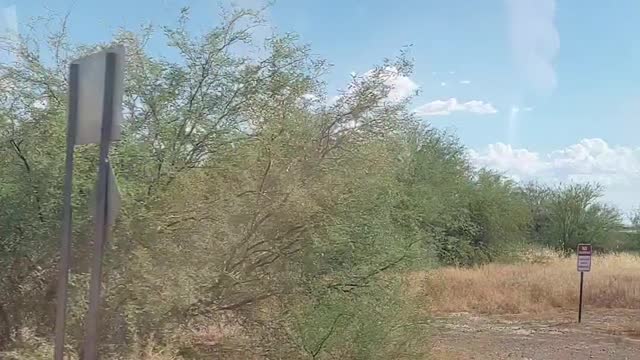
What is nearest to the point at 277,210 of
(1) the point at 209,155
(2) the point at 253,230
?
(2) the point at 253,230

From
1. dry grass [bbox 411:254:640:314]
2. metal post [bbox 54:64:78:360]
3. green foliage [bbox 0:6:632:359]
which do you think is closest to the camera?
metal post [bbox 54:64:78:360]

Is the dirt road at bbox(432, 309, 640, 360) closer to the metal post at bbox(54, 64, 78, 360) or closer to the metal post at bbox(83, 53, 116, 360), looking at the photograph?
the metal post at bbox(54, 64, 78, 360)

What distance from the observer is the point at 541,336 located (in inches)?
779

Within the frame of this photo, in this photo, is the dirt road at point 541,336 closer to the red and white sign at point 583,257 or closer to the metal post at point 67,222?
the red and white sign at point 583,257

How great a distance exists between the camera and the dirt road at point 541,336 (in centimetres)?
1622

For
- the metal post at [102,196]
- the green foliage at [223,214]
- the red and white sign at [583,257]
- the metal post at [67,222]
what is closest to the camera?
the metal post at [102,196]

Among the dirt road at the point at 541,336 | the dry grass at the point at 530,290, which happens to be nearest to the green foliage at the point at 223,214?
the dirt road at the point at 541,336

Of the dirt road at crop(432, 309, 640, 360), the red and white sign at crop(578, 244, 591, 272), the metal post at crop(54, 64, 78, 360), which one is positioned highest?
the metal post at crop(54, 64, 78, 360)

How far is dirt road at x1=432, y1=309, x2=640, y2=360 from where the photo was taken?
639 inches

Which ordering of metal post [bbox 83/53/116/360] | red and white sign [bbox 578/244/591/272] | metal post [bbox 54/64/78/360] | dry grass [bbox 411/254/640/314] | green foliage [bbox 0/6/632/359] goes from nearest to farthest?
metal post [bbox 83/53/116/360] → metal post [bbox 54/64/78/360] → green foliage [bbox 0/6/632/359] → red and white sign [bbox 578/244/591/272] → dry grass [bbox 411/254/640/314]

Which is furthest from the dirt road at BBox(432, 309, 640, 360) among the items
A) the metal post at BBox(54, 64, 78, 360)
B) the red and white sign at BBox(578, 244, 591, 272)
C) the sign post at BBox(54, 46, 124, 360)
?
the sign post at BBox(54, 46, 124, 360)

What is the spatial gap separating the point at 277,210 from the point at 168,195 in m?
1.30

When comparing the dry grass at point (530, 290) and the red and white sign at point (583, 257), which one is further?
the dry grass at point (530, 290)

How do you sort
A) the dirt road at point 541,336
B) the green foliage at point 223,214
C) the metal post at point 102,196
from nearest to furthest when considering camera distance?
1. the metal post at point 102,196
2. the green foliage at point 223,214
3. the dirt road at point 541,336
